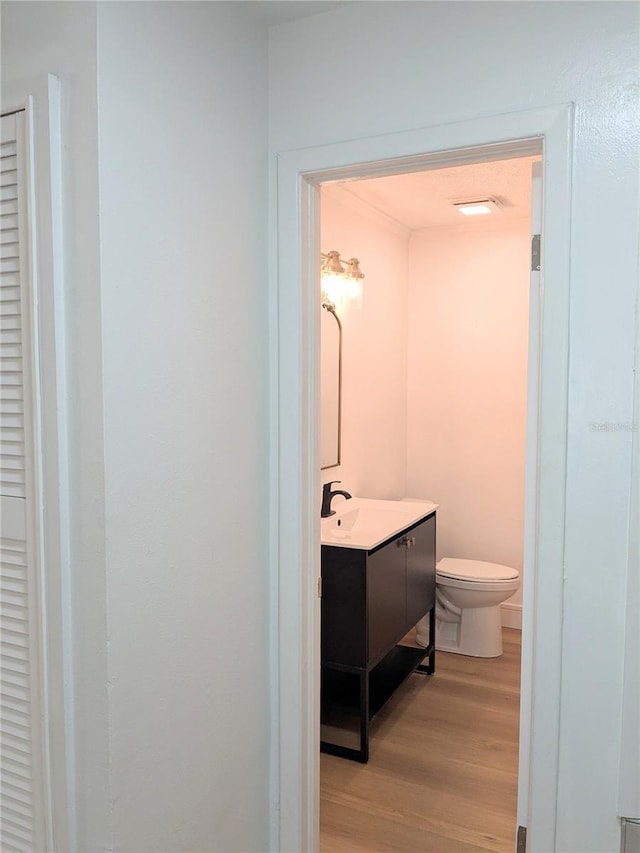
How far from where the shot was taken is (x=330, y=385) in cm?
353

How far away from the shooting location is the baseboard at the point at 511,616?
4.38 meters

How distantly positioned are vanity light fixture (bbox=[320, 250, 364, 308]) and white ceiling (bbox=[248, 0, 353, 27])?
1475 mm

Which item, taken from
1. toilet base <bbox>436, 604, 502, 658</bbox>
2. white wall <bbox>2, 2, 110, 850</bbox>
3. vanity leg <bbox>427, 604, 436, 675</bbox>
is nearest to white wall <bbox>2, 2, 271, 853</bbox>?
white wall <bbox>2, 2, 110, 850</bbox>

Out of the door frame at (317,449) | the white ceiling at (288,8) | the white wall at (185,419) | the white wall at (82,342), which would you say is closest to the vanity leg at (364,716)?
the door frame at (317,449)

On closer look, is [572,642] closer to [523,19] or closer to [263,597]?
[263,597]

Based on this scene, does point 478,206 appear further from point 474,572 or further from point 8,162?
point 8,162

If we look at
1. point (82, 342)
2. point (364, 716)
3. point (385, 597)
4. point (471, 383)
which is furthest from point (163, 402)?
point (471, 383)

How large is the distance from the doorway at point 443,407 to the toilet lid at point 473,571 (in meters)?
0.40

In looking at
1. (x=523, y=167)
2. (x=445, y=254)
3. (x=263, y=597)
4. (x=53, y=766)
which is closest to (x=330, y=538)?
(x=263, y=597)

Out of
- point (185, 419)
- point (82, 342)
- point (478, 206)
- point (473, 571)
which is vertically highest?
point (478, 206)

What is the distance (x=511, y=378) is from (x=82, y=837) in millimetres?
3495

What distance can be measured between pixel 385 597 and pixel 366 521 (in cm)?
49

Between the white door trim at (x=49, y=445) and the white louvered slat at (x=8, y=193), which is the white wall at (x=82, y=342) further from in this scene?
the white louvered slat at (x=8, y=193)

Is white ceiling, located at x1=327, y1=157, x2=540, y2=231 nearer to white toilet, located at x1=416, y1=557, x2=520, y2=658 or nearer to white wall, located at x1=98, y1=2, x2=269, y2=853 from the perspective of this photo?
white wall, located at x1=98, y1=2, x2=269, y2=853
